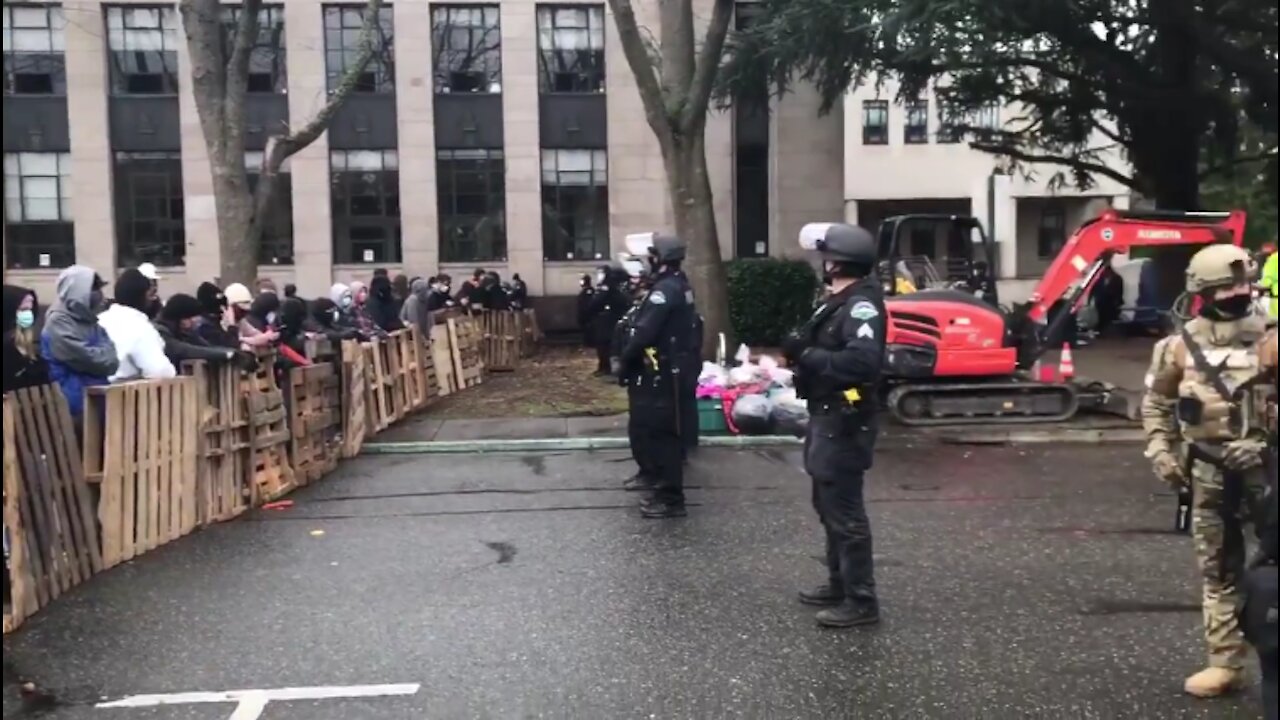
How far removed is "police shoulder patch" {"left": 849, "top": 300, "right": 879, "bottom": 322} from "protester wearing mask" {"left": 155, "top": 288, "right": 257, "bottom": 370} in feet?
15.2

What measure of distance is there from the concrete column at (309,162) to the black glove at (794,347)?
2191 centimetres

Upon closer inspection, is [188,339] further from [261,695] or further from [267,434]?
[261,695]

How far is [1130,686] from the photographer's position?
4.76m

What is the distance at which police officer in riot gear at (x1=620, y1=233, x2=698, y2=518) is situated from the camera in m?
7.80

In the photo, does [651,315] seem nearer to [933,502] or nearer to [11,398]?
[933,502]

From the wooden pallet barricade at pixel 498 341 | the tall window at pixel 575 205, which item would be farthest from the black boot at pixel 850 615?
the tall window at pixel 575 205

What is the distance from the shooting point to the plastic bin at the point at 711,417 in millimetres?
11477

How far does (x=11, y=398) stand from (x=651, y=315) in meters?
3.77

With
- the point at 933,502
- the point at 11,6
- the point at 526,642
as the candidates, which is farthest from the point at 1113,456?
the point at 11,6

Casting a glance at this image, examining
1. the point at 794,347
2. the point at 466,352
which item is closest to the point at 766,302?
the point at 466,352

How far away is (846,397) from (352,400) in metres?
6.40

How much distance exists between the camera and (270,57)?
26.7m

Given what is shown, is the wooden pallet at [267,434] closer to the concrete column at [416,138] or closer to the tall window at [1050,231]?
the concrete column at [416,138]

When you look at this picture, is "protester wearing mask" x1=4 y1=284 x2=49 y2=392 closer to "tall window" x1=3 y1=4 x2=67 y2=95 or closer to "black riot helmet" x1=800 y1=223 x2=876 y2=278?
"black riot helmet" x1=800 y1=223 x2=876 y2=278
